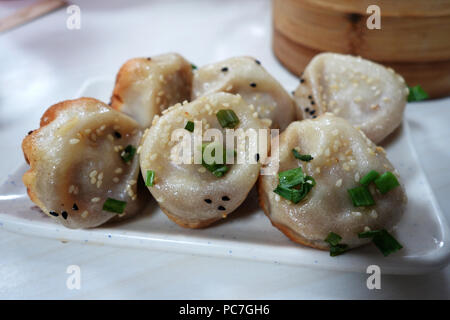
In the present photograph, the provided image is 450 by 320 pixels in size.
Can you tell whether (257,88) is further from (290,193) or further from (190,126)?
(290,193)

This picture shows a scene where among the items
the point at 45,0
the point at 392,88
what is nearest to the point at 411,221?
the point at 392,88

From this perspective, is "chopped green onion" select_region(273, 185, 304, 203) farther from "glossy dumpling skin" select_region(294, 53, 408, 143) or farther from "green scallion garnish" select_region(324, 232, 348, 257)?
"glossy dumpling skin" select_region(294, 53, 408, 143)

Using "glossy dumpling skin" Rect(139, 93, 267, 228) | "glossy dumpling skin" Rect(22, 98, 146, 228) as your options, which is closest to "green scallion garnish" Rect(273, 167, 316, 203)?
"glossy dumpling skin" Rect(139, 93, 267, 228)

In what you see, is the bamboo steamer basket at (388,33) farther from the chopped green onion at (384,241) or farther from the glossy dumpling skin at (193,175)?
the chopped green onion at (384,241)

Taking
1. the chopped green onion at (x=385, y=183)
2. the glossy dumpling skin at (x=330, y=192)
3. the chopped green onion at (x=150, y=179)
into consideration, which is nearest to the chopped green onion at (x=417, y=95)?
the glossy dumpling skin at (x=330, y=192)

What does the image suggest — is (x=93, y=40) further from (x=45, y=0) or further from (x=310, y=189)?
(x=310, y=189)

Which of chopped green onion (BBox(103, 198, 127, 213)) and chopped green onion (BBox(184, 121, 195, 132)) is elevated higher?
chopped green onion (BBox(184, 121, 195, 132))

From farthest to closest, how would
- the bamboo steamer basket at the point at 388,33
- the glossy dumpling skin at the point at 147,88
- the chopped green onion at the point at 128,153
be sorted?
the bamboo steamer basket at the point at 388,33 < the glossy dumpling skin at the point at 147,88 < the chopped green onion at the point at 128,153
